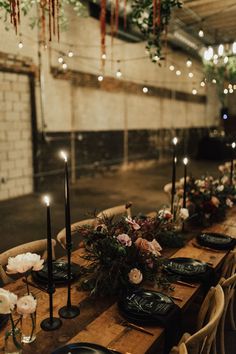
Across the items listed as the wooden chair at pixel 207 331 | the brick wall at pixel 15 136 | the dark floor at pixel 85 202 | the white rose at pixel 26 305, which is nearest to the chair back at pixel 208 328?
the wooden chair at pixel 207 331

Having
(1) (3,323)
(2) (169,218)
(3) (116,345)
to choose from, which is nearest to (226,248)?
(2) (169,218)

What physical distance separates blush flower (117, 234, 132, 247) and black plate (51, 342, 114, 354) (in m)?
0.54

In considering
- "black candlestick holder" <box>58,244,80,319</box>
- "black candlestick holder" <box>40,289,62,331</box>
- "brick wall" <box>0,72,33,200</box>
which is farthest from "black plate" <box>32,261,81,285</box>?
"brick wall" <box>0,72,33,200</box>

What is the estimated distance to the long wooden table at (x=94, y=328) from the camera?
137 cm

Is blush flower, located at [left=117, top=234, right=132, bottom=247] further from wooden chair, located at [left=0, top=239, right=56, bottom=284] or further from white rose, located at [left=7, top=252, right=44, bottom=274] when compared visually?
wooden chair, located at [left=0, top=239, right=56, bottom=284]

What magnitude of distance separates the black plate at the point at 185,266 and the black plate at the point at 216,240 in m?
0.36

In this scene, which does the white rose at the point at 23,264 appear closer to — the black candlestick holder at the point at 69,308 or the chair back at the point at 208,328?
the black candlestick holder at the point at 69,308

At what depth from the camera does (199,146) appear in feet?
44.8

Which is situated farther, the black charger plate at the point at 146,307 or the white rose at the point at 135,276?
the white rose at the point at 135,276

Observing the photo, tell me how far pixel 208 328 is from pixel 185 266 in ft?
2.31

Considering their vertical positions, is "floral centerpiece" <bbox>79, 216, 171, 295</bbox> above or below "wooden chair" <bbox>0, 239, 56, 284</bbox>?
above

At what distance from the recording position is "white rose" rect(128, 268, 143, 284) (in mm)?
1729

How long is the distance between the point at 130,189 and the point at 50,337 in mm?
6306

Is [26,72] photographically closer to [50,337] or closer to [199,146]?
[50,337]
